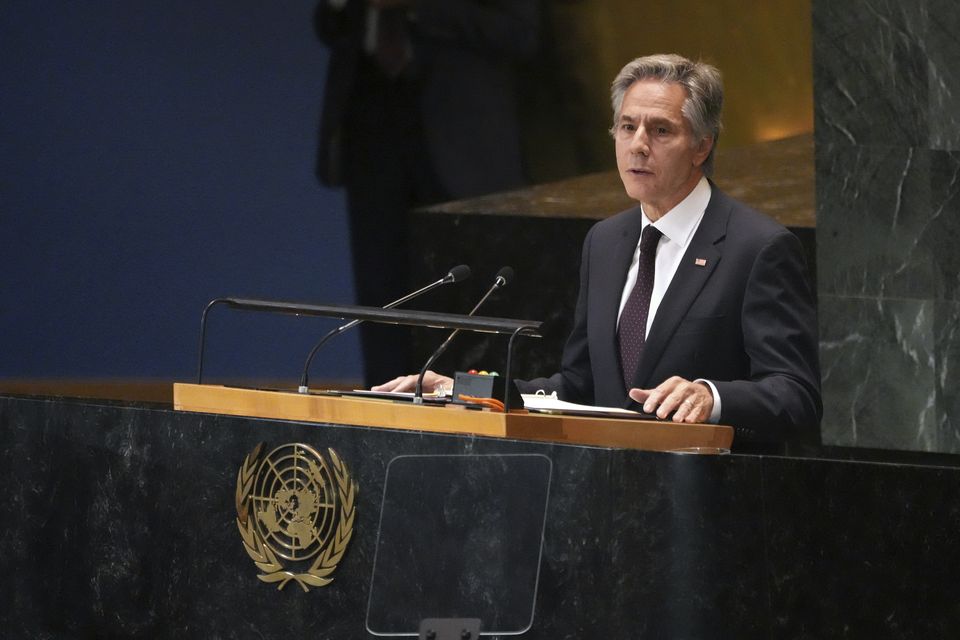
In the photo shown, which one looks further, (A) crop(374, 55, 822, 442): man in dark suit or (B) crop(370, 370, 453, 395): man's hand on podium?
(A) crop(374, 55, 822, 442): man in dark suit

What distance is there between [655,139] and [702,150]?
112 mm

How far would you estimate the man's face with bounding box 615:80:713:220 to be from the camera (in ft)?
10.1

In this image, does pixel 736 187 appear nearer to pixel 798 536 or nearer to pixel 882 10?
pixel 882 10

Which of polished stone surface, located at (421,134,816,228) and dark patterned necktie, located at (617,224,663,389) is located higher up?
polished stone surface, located at (421,134,816,228)

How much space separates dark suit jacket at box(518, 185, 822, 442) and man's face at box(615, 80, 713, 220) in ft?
0.34

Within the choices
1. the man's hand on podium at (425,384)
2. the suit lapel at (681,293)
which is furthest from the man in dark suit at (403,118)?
the man's hand on podium at (425,384)

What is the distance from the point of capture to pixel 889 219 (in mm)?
5039

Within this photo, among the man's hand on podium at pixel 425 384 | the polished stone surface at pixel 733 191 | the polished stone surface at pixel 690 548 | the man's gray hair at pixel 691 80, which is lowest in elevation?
the polished stone surface at pixel 690 548

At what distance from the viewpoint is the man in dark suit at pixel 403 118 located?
16.9ft

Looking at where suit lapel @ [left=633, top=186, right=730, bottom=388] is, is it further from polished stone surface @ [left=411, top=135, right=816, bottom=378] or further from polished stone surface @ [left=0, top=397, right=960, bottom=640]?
polished stone surface @ [left=411, top=135, right=816, bottom=378]

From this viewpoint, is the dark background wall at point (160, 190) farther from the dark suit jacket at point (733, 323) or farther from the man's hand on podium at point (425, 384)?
the man's hand on podium at point (425, 384)

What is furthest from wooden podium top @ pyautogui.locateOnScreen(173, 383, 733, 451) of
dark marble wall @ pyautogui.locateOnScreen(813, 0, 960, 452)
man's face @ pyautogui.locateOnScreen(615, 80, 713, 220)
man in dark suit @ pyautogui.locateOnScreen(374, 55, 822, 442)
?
dark marble wall @ pyautogui.locateOnScreen(813, 0, 960, 452)

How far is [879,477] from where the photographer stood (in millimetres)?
2111

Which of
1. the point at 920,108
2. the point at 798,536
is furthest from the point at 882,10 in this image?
the point at 798,536
